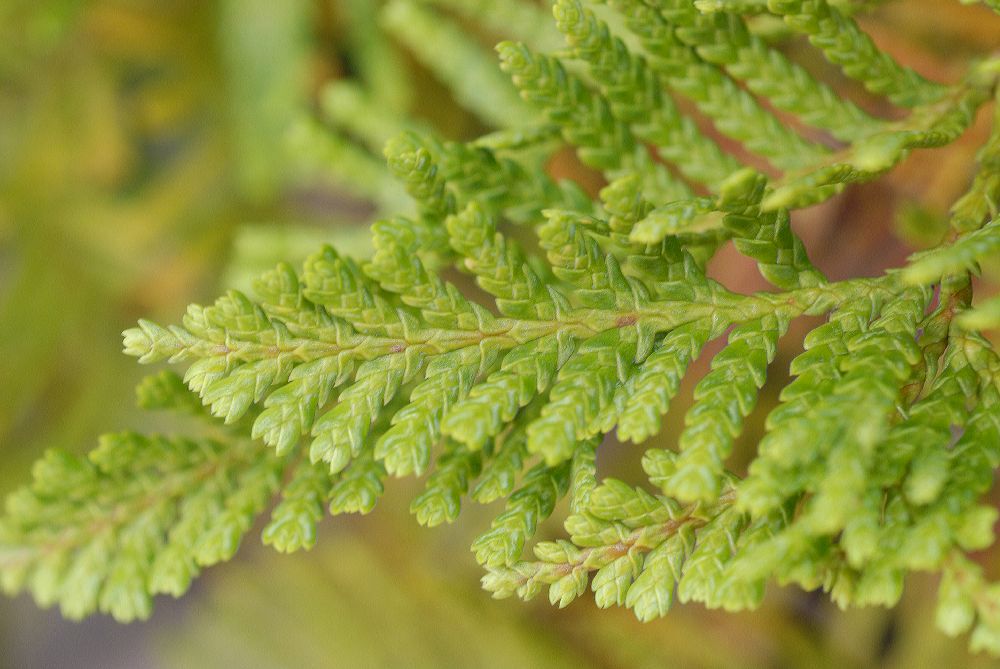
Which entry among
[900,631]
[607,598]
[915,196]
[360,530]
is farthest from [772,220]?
[360,530]

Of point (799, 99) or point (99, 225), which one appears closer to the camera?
point (799, 99)

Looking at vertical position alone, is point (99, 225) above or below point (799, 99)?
above

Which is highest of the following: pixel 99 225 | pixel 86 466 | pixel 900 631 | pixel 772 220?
pixel 99 225

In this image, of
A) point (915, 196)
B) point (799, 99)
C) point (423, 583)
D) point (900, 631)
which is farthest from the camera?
point (423, 583)

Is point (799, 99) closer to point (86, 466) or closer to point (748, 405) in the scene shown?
point (748, 405)

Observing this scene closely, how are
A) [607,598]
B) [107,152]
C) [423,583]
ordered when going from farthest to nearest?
1. [107,152]
2. [423,583]
3. [607,598]

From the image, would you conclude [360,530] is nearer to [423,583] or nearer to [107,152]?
[423,583]

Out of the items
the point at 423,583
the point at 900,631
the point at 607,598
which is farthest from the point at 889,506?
the point at 423,583
